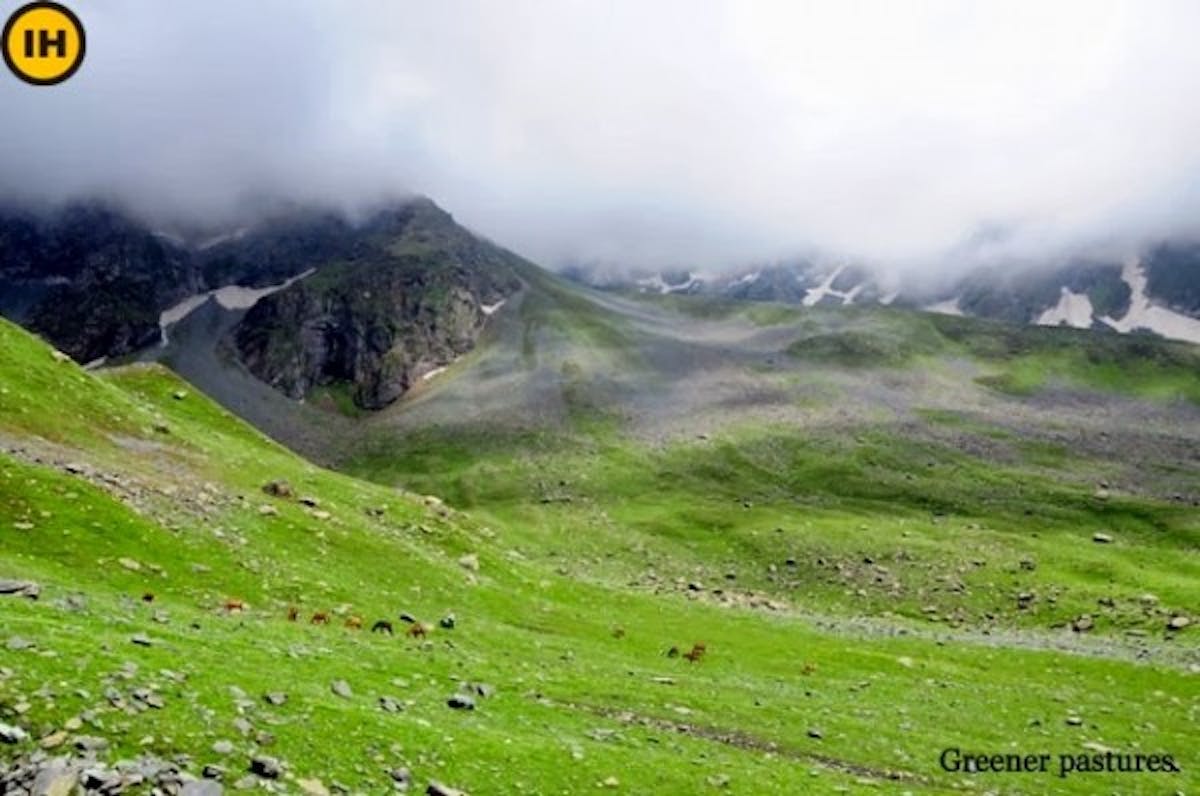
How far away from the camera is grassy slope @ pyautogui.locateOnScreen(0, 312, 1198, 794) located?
73.9 ft

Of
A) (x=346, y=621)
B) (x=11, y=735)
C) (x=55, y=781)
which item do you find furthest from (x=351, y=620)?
(x=55, y=781)

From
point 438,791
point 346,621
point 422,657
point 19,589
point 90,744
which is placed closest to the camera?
point 90,744

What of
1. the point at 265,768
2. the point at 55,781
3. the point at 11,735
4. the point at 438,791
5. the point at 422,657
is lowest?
the point at 422,657

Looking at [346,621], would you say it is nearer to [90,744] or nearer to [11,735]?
[90,744]

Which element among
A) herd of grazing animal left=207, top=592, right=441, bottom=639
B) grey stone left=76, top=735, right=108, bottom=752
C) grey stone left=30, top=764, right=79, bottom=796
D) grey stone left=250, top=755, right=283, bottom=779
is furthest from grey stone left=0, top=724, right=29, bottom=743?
herd of grazing animal left=207, top=592, right=441, bottom=639

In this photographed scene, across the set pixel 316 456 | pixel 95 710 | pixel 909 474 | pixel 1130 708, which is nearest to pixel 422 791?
pixel 95 710

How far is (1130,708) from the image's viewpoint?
4606 centimetres

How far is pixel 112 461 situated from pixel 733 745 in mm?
38832

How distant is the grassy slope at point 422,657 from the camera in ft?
73.9

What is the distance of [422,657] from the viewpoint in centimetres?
3438

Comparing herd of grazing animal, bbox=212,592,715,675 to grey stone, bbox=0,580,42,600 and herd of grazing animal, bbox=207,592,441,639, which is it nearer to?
herd of grazing animal, bbox=207,592,441,639

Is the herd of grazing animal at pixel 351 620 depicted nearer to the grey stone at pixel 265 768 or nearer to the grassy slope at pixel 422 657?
the grassy slope at pixel 422 657

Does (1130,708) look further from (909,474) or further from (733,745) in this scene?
(909,474)

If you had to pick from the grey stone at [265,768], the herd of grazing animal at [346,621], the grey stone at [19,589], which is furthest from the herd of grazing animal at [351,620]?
the grey stone at [265,768]
